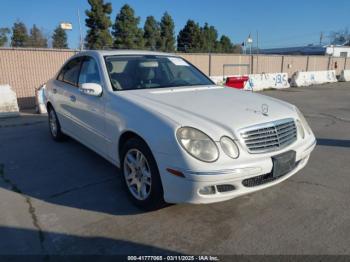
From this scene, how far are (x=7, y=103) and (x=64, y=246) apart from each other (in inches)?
288

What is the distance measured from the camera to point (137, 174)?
3113 millimetres

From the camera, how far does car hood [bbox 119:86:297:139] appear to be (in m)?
2.73

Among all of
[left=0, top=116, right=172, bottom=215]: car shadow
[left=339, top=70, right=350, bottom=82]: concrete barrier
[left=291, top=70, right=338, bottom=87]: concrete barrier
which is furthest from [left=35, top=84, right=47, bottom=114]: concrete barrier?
[left=339, top=70, right=350, bottom=82]: concrete barrier

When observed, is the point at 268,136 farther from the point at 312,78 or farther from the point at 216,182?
the point at 312,78

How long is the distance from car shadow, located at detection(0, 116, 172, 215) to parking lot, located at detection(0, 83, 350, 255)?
0.04ft

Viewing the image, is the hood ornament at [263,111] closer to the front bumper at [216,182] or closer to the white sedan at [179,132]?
the white sedan at [179,132]

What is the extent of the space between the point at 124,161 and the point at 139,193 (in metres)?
0.39

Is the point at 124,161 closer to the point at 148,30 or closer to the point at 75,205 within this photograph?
the point at 75,205

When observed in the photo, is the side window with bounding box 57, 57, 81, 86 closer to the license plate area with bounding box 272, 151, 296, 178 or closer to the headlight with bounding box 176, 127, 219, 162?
the headlight with bounding box 176, 127, 219, 162

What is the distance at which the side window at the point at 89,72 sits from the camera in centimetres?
386

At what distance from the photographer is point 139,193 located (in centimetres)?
312

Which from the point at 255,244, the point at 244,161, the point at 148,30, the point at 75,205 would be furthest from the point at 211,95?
the point at 148,30

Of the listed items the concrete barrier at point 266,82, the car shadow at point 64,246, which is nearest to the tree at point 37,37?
the concrete barrier at point 266,82

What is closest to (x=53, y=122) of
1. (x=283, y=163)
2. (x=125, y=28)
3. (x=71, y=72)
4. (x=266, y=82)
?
(x=71, y=72)
